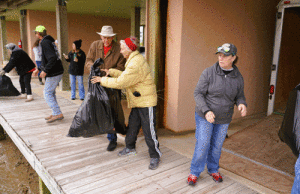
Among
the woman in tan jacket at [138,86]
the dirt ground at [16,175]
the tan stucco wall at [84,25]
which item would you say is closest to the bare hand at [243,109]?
the woman in tan jacket at [138,86]

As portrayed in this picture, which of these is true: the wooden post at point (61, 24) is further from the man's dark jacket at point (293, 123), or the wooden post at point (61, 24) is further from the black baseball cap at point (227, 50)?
the man's dark jacket at point (293, 123)

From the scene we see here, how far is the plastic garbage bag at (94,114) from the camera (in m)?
3.06

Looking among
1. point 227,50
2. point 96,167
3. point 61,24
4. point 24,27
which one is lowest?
point 96,167

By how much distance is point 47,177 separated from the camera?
9.45ft

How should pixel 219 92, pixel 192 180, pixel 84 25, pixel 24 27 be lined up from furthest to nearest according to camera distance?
1. pixel 84 25
2. pixel 24 27
3. pixel 192 180
4. pixel 219 92

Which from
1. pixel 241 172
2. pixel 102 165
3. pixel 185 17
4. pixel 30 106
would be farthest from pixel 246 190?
pixel 30 106

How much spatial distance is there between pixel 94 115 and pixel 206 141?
1442 millimetres

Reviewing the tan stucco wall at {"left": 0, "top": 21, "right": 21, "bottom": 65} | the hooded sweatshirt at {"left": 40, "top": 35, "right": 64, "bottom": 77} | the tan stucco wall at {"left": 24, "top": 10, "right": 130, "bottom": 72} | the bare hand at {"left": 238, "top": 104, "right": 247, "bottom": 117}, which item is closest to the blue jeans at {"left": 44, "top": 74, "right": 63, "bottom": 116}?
the hooded sweatshirt at {"left": 40, "top": 35, "right": 64, "bottom": 77}

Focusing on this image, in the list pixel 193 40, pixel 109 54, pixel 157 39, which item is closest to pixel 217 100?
pixel 109 54

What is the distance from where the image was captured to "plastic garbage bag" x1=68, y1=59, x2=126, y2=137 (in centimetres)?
306

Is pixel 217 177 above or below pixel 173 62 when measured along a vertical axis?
below

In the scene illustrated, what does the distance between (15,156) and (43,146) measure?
9.16 feet

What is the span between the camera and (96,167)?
3027mm

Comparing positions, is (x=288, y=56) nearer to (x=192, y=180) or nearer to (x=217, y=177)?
(x=217, y=177)
